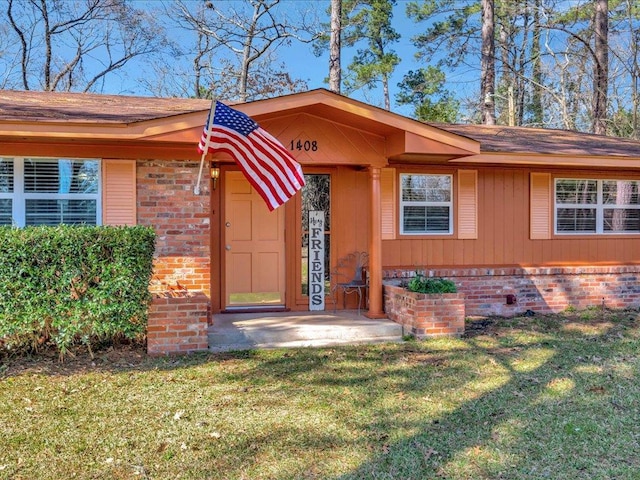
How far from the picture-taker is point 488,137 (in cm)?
945

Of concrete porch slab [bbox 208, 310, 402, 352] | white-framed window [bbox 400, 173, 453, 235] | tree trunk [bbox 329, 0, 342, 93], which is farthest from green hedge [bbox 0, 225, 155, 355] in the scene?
tree trunk [bbox 329, 0, 342, 93]

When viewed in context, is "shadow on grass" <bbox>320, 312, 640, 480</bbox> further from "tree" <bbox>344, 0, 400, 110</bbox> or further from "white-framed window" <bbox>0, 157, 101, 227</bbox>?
"tree" <bbox>344, 0, 400, 110</bbox>

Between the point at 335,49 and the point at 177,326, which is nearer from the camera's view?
the point at 177,326

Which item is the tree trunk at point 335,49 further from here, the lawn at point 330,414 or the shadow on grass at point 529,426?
the shadow on grass at point 529,426

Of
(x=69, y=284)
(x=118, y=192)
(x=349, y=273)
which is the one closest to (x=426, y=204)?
(x=349, y=273)

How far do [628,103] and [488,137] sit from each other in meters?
13.3

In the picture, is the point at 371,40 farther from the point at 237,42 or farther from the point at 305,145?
the point at 305,145

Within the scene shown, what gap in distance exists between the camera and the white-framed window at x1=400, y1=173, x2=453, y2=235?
8.38 m

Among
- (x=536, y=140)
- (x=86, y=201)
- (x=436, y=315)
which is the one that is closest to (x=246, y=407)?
(x=436, y=315)

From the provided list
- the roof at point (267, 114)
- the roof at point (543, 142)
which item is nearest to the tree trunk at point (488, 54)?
the roof at point (543, 142)

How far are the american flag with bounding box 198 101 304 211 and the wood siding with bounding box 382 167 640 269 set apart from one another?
10.3 ft

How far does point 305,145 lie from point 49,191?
330 cm

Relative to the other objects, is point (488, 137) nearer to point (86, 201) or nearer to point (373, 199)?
point (373, 199)

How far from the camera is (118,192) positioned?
6.64 m
